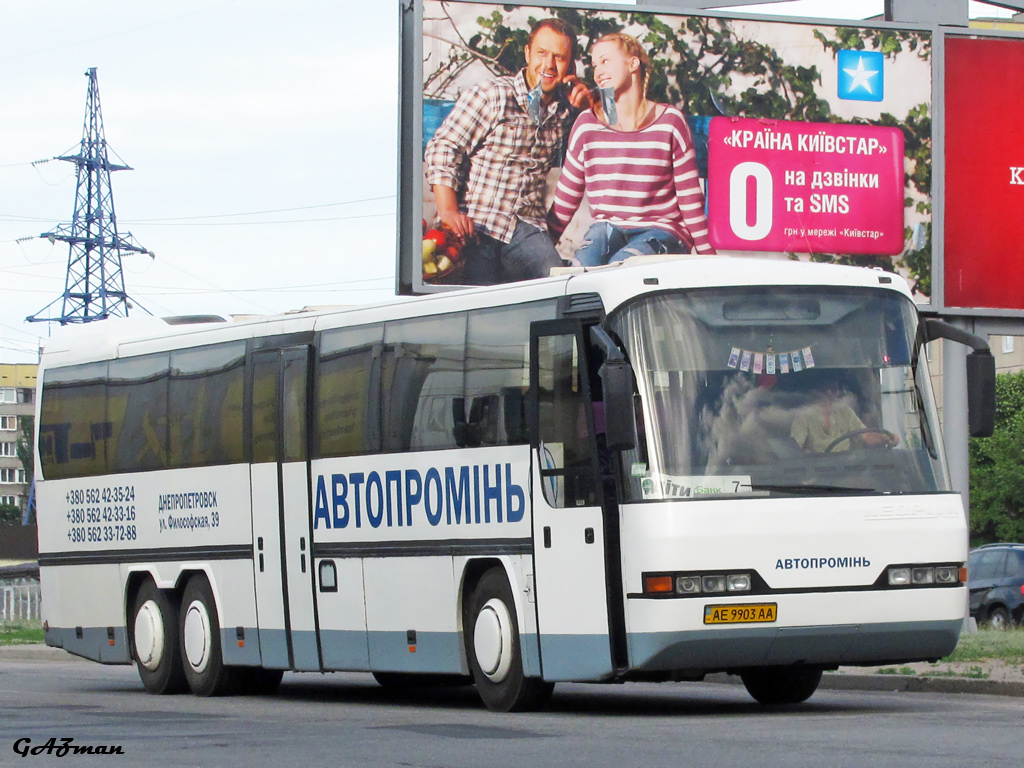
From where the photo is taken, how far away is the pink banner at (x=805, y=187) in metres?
23.5

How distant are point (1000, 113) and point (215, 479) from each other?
37.0 ft

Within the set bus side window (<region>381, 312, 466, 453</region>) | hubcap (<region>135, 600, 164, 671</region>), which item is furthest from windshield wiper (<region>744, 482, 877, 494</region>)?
hubcap (<region>135, 600, 164, 671</region>)

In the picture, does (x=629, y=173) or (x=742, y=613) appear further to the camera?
(x=629, y=173)

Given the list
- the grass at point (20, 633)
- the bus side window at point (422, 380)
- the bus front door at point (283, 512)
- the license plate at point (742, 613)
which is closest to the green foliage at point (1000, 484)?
the grass at point (20, 633)

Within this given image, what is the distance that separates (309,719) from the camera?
14.1 meters

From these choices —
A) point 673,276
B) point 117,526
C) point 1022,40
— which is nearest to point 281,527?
point 117,526

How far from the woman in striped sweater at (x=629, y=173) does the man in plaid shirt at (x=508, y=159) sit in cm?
27

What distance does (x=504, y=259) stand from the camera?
22656mm

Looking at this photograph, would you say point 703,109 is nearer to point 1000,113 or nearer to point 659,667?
point 1000,113

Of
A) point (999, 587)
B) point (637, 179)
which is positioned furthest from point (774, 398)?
point (999, 587)

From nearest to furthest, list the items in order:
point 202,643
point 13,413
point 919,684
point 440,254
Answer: point 919,684, point 202,643, point 440,254, point 13,413

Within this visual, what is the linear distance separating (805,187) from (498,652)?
10.8 meters

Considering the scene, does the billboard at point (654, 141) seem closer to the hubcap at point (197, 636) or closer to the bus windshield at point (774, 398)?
the hubcap at point (197, 636)

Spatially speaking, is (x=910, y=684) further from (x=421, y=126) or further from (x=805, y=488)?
(x=421, y=126)
